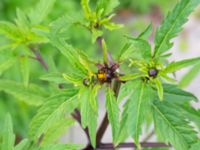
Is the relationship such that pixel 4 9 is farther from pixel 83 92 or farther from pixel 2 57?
pixel 83 92

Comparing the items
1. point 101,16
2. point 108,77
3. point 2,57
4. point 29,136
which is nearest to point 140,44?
point 108,77

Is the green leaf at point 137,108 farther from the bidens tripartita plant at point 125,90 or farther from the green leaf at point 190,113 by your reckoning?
the green leaf at point 190,113

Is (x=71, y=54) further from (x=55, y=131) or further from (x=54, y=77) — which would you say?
(x=55, y=131)

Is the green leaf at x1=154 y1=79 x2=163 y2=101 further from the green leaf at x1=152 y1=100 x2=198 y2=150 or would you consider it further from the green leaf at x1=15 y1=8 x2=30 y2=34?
the green leaf at x1=15 y1=8 x2=30 y2=34

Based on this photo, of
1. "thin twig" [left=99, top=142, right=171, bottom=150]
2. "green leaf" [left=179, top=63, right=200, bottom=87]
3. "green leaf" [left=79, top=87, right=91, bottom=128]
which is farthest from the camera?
"green leaf" [left=179, top=63, right=200, bottom=87]

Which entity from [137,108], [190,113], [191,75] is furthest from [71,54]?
[191,75]

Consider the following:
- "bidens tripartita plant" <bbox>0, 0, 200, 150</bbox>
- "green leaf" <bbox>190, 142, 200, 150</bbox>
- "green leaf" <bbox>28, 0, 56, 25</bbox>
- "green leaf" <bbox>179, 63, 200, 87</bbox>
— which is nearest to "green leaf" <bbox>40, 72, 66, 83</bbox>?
"bidens tripartita plant" <bbox>0, 0, 200, 150</bbox>

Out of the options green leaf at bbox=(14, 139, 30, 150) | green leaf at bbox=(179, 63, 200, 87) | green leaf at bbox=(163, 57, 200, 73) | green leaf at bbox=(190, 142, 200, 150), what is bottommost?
green leaf at bbox=(190, 142, 200, 150)
